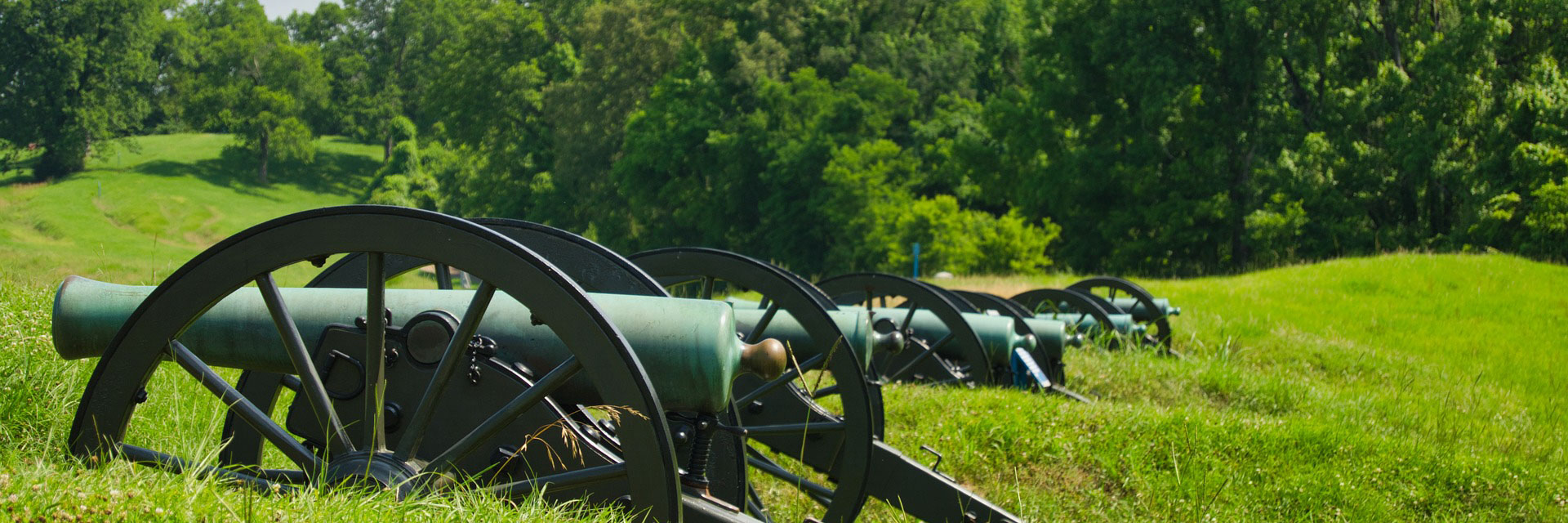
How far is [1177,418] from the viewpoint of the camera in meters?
6.69

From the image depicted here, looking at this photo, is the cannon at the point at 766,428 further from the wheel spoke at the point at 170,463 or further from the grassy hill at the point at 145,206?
the grassy hill at the point at 145,206

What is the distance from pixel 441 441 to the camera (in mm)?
3041

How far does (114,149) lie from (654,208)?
27219mm

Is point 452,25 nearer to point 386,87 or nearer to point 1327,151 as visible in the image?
point 386,87

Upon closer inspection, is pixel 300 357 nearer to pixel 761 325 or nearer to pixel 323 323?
pixel 323 323

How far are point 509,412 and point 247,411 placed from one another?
2.31ft

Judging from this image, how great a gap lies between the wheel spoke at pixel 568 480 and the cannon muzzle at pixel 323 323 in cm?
22

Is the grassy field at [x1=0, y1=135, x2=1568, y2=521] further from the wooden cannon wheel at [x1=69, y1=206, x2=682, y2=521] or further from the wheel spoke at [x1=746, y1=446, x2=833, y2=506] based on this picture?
the wheel spoke at [x1=746, y1=446, x2=833, y2=506]

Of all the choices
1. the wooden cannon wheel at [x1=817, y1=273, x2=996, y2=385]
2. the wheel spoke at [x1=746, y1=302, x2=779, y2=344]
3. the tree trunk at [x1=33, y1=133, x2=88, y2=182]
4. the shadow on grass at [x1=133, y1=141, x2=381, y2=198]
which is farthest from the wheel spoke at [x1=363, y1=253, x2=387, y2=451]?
the shadow on grass at [x1=133, y1=141, x2=381, y2=198]

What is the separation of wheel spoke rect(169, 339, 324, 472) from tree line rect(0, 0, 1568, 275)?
9.43 metres

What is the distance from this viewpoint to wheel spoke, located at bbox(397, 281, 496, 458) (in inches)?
103

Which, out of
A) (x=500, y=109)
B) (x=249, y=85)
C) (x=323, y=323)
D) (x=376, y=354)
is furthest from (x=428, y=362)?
(x=500, y=109)

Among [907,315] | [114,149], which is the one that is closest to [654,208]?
[114,149]

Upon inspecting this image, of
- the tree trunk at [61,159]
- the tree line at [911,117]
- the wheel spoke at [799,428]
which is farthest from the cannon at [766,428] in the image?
the tree trunk at [61,159]
